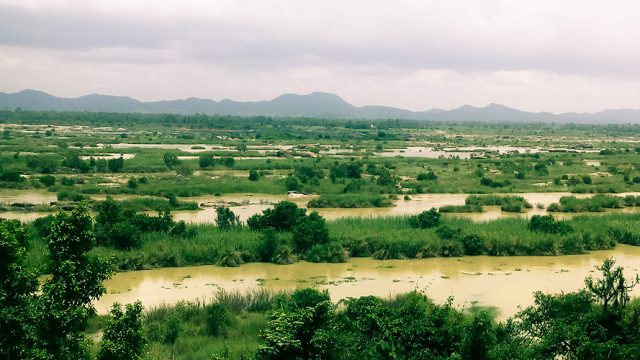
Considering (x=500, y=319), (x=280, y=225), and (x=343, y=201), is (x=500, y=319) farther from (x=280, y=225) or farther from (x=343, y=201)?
(x=343, y=201)

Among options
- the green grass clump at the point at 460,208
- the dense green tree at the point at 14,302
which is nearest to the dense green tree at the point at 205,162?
the green grass clump at the point at 460,208

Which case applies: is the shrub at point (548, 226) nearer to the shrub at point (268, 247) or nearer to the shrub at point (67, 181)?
the shrub at point (268, 247)

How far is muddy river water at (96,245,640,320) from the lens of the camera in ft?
55.7

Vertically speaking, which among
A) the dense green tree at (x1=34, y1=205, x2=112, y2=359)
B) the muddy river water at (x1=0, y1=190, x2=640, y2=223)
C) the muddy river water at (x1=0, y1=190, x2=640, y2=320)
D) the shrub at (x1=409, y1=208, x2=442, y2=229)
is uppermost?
the dense green tree at (x1=34, y1=205, x2=112, y2=359)

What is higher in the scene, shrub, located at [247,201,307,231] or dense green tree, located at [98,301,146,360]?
dense green tree, located at [98,301,146,360]

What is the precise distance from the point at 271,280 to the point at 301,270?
147 centimetres

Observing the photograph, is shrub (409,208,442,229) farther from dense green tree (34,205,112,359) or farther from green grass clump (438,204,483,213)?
dense green tree (34,205,112,359)

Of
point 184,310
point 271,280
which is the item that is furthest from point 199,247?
point 184,310

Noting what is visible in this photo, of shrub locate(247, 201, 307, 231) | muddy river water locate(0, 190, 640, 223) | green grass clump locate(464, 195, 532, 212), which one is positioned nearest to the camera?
shrub locate(247, 201, 307, 231)

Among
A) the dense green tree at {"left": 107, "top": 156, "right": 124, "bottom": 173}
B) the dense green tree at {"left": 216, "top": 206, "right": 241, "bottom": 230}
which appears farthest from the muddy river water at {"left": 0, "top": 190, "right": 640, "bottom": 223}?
the dense green tree at {"left": 107, "top": 156, "right": 124, "bottom": 173}

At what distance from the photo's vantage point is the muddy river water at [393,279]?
55.7ft

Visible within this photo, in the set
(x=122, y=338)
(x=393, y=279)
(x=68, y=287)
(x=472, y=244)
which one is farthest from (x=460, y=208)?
(x=68, y=287)

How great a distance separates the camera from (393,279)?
18.9 m

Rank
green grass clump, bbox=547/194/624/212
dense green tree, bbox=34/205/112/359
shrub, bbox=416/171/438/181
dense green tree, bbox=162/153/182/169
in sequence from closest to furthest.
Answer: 1. dense green tree, bbox=34/205/112/359
2. green grass clump, bbox=547/194/624/212
3. shrub, bbox=416/171/438/181
4. dense green tree, bbox=162/153/182/169
